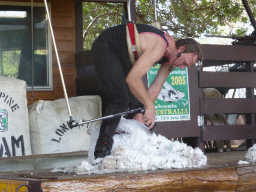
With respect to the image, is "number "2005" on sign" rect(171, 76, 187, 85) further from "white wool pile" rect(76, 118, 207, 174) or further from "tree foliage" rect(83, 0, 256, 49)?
"tree foliage" rect(83, 0, 256, 49)

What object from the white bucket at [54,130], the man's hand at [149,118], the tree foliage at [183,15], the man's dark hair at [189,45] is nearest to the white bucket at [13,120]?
the white bucket at [54,130]

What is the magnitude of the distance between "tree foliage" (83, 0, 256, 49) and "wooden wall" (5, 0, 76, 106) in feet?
10.2

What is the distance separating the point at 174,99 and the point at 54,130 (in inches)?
55.6

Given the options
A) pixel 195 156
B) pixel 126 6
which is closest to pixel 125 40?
pixel 195 156

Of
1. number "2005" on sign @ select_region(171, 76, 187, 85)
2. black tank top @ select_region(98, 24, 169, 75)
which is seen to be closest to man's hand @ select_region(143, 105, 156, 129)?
black tank top @ select_region(98, 24, 169, 75)

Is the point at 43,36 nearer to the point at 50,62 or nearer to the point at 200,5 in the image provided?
the point at 50,62

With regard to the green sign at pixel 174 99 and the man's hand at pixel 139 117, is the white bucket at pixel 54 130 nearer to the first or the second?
the green sign at pixel 174 99

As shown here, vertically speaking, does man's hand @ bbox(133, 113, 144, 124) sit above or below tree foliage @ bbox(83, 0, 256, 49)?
below

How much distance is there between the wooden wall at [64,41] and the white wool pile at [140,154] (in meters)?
2.26

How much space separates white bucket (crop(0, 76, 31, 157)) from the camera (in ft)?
10.7

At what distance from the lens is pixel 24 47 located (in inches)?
179

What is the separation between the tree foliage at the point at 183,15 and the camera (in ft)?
26.3

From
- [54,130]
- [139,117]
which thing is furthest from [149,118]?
[54,130]

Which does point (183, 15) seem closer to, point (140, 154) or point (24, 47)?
point (24, 47)
